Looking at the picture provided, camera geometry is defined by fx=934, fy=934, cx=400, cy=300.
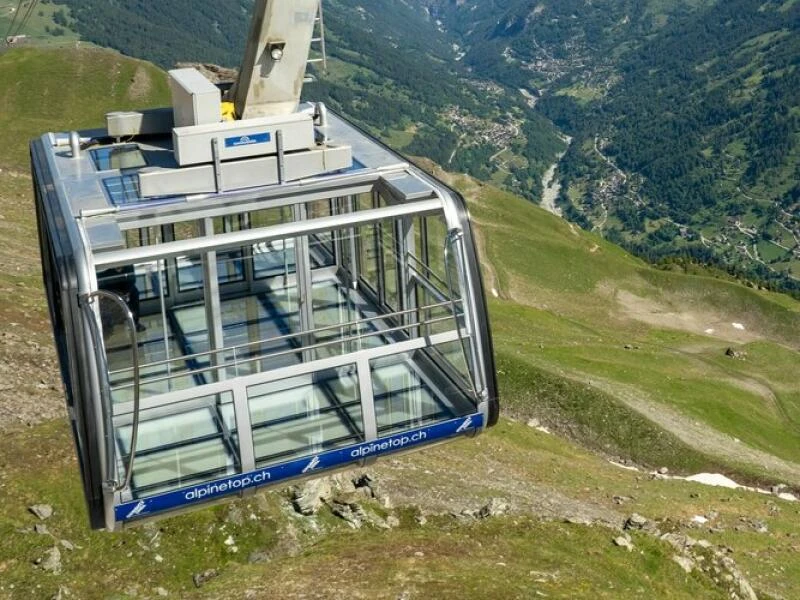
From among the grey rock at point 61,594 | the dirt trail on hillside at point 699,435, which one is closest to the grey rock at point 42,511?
the grey rock at point 61,594

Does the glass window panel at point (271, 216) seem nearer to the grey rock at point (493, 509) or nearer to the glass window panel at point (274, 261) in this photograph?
the glass window panel at point (274, 261)

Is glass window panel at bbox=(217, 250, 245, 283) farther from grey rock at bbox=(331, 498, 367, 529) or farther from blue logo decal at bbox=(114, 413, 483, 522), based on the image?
grey rock at bbox=(331, 498, 367, 529)

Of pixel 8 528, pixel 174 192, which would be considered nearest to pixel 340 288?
pixel 174 192

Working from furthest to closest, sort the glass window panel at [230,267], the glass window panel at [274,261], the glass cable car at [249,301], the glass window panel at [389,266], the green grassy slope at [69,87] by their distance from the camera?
Answer: 1. the green grassy slope at [69,87]
2. the glass window panel at [274,261]
3. the glass window panel at [389,266]
4. the glass window panel at [230,267]
5. the glass cable car at [249,301]

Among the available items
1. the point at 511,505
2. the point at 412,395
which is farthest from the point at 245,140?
the point at 511,505

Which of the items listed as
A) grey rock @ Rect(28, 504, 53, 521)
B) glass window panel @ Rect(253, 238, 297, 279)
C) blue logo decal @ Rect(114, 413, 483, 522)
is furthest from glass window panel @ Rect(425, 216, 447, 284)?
grey rock @ Rect(28, 504, 53, 521)

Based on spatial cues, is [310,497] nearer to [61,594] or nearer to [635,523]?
[61,594]
